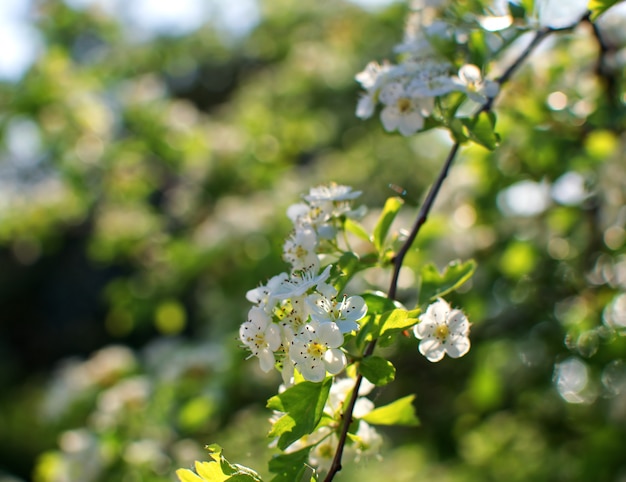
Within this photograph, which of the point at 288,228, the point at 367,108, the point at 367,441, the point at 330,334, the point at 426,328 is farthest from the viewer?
the point at 288,228

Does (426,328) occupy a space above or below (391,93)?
below

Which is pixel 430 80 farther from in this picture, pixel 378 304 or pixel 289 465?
pixel 289 465

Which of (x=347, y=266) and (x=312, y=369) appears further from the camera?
(x=347, y=266)

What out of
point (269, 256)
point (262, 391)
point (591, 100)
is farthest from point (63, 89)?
point (591, 100)

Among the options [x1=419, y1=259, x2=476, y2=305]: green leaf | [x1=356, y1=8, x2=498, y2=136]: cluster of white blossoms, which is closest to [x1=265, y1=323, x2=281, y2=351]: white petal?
[x1=419, y1=259, x2=476, y2=305]: green leaf

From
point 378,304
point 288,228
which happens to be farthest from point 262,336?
point 288,228

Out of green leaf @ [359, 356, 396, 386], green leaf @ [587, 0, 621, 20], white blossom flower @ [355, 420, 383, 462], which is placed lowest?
white blossom flower @ [355, 420, 383, 462]

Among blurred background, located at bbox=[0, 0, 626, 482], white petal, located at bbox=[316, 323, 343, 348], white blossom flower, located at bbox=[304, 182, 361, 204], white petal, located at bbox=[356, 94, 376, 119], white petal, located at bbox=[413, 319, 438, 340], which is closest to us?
white petal, located at bbox=[316, 323, 343, 348]

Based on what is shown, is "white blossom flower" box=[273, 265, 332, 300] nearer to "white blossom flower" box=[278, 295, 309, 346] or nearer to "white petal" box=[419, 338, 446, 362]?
"white blossom flower" box=[278, 295, 309, 346]
